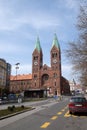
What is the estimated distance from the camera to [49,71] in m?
165

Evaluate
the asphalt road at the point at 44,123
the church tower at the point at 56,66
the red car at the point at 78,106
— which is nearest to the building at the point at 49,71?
the church tower at the point at 56,66

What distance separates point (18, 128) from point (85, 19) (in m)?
15.4

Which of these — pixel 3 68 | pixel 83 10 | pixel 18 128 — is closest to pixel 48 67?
pixel 3 68

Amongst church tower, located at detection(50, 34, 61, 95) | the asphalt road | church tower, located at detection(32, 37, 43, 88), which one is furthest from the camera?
church tower, located at detection(32, 37, 43, 88)

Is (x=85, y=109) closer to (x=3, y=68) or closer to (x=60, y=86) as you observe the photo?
(x=3, y=68)

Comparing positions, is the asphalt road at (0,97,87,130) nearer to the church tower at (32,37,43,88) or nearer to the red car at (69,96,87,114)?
the red car at (69,96,87,114)

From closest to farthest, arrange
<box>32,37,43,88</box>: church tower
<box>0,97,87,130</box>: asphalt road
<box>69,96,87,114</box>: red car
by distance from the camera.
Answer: <box>0,97,87,130</box>: asphalt road < <box>69,96,87,114</box>: red car < <box>32,37,43,88</box>: church tower

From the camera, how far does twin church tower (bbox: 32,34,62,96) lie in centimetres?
16038

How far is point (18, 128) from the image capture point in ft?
45.5

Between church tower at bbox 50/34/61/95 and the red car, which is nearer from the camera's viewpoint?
the red car

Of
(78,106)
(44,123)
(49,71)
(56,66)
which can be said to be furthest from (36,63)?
(44,123)

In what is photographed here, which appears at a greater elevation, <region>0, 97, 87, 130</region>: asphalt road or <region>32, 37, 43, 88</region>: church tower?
<region>32, 37, 43, 88</region>: church tower

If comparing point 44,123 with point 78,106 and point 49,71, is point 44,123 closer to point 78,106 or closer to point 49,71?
point 78,106

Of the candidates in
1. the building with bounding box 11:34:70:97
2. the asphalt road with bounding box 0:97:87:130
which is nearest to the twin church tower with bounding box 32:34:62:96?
the building with bounding box 11:34:70:97
